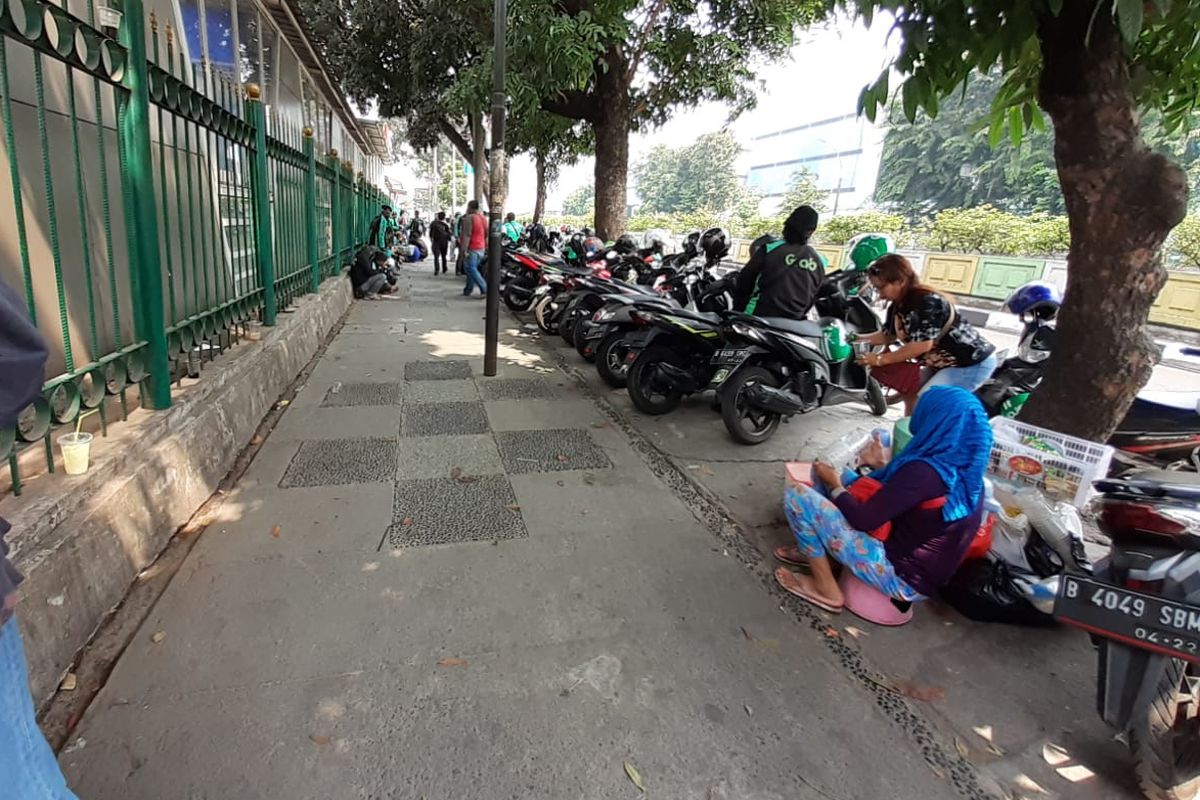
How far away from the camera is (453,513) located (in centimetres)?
357

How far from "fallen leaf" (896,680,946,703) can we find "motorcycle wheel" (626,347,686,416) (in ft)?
10.6

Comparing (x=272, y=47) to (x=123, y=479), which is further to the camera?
(x=272, y=47)

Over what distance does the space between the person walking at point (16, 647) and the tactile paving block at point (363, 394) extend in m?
4.37

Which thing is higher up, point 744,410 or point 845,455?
point 845,455

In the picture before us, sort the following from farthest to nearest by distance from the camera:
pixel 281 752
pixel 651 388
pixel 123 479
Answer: pixel 651 388 → pixel 123 479 → pixel 281 752

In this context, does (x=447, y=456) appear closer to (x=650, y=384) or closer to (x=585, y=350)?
(x=650, y=384)

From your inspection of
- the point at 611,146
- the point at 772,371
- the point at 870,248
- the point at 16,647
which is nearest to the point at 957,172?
the point at 611,146

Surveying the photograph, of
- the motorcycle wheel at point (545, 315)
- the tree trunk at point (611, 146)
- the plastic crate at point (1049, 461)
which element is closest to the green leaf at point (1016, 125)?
the plastic crate at point (1049, 461)

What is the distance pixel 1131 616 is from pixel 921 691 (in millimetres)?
796

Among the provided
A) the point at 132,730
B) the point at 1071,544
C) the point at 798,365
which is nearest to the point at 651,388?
the point at 798,365

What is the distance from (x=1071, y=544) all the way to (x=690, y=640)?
1.69m

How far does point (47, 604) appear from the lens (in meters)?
2.11

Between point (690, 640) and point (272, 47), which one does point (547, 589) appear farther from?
point (272, 47)

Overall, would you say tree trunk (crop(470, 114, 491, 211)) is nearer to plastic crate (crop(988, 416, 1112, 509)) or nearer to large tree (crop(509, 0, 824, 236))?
large tree (crop(509, 0, 824, 236))
